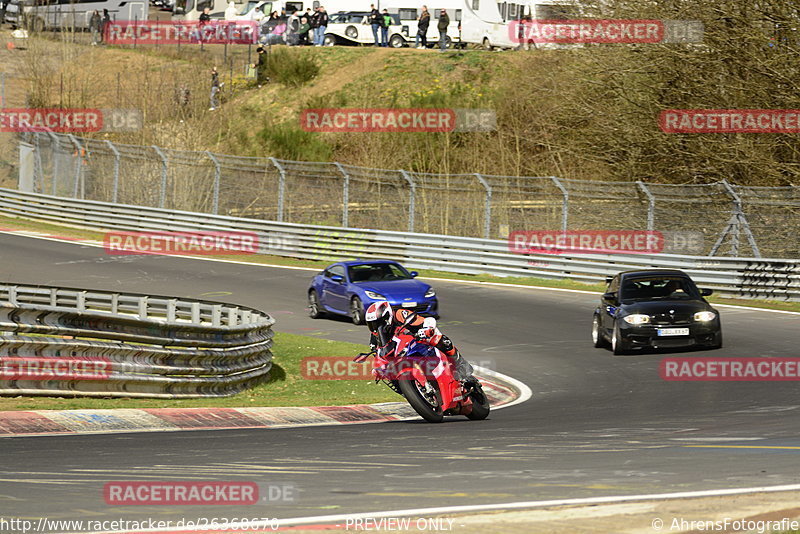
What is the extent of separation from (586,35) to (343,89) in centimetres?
2202

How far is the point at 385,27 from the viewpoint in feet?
194

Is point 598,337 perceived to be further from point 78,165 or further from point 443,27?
point 443,27

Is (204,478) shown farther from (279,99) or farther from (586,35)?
(279,99)

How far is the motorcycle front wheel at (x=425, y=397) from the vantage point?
12.0 metres

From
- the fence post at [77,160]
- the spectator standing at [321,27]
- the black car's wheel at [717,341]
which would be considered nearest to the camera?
the black car's wheel at [717,341]

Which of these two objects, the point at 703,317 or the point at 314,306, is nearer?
the point at 703,317

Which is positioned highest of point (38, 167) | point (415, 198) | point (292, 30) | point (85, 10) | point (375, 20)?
point (85, 10)

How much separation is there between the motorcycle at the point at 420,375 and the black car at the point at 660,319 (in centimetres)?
648

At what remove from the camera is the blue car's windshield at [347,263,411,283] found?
2375 centimetres

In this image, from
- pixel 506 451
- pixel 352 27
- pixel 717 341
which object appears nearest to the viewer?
pixel 506 451

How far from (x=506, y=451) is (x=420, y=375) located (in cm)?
253

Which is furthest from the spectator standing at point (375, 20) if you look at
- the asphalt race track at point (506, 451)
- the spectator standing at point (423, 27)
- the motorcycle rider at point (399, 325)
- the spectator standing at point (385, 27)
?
the motorcycle rider at point (399, 325)

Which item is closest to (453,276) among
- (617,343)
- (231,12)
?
(617,343)

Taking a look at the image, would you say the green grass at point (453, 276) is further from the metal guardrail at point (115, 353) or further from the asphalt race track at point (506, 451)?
the metal guardrail at point (115, 353)
